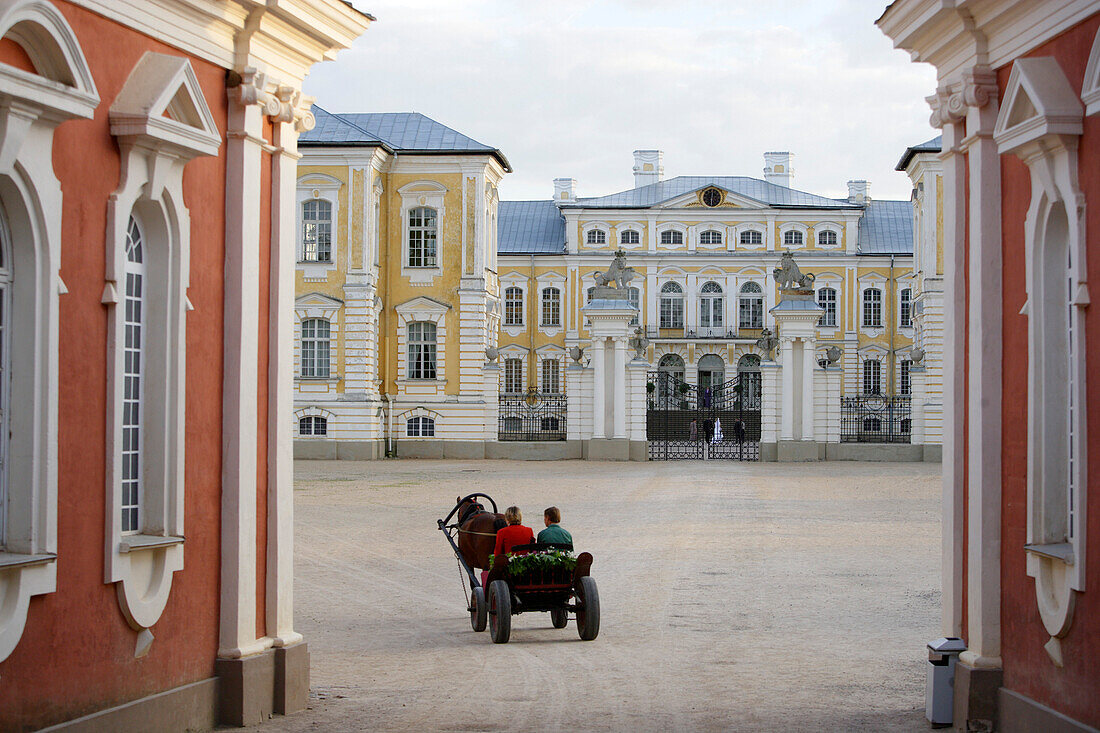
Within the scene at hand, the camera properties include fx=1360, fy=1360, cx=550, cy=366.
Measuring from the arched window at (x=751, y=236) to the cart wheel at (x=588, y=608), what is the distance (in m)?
56.8

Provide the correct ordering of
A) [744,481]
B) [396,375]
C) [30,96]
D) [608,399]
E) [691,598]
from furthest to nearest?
[396,375], [608,399], [744,481], [691,598], [30,96]

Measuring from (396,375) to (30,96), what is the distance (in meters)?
35.7

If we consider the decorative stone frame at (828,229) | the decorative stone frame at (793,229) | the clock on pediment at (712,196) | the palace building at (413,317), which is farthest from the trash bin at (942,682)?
the decorative stone frame at (828,229)

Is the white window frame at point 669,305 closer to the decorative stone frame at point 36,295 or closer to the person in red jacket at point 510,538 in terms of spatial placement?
the person in red jacket at point 510,538

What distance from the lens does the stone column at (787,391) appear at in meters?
36.4

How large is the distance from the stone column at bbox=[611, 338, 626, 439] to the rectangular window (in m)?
29.4

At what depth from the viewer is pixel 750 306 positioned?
6806cm

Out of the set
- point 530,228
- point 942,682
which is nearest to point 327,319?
point 530,228

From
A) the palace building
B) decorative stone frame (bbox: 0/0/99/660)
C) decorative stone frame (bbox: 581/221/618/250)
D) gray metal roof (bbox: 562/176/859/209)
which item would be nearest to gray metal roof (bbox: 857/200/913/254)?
gray metal roof (bbox: 562/176/859/209)

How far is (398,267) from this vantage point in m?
41.8

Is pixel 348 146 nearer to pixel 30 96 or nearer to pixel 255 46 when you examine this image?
pixel 255 46

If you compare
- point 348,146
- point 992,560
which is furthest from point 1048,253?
point 348,146

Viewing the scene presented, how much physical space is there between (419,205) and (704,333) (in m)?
29.2

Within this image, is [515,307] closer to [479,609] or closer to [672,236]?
[672,236]
